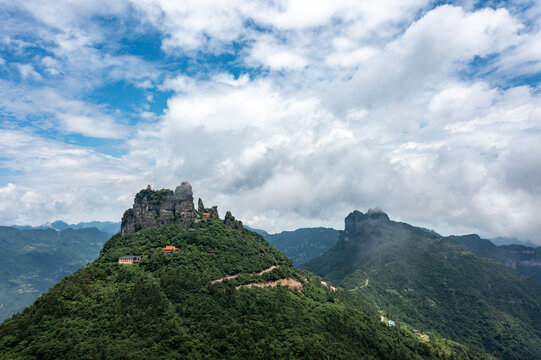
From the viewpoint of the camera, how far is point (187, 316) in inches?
3420

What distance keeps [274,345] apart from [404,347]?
71.9m

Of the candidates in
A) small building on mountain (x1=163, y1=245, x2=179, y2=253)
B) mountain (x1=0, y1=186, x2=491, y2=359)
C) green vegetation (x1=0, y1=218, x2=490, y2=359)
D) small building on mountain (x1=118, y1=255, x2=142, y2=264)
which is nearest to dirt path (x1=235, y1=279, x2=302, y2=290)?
mountain (x1=0, y1=186, x2=491, y2=359)

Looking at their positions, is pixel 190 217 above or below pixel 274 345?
above

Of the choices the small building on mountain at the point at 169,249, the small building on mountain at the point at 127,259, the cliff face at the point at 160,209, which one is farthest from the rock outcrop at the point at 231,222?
the small building on mountain at the point at 127,259

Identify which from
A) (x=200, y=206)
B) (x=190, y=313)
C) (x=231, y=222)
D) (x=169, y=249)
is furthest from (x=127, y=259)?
(x=200, y=206)

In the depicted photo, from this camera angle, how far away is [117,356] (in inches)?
2608

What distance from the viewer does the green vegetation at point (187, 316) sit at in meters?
72.3

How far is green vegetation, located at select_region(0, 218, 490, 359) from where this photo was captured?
72312mm

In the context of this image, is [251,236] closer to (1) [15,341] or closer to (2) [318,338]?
(2) [318,338]

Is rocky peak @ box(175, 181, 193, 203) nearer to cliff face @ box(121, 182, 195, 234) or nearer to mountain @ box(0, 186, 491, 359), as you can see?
cliff face @ box(121, 182, 195, 234)

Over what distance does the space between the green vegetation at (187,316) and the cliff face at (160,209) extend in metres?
15.4

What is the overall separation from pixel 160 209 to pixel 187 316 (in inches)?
3071

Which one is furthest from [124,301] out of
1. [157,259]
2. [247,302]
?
[247,302]

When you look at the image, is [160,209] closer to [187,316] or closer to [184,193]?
[184,193]
